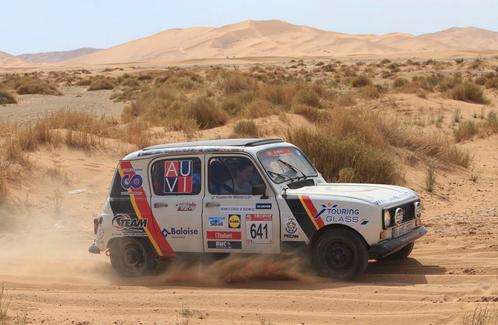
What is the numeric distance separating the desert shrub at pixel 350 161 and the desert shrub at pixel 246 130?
Answer: 12.8 feet

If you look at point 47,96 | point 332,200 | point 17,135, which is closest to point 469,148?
point 17,135

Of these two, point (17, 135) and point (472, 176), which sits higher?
point (17, 135)

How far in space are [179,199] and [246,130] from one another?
10.8 meters

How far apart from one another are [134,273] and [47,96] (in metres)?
37.8

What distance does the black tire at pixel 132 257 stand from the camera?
32.3 ft

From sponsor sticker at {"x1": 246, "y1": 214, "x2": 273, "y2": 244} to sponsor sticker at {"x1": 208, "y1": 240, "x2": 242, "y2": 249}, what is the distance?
0.16 m

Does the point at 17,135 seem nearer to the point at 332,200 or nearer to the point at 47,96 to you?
the point at 332,200

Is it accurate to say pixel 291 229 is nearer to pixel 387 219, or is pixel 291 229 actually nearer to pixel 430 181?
pixel 387 219

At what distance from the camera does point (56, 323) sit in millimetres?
7410

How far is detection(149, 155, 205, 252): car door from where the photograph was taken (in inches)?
375

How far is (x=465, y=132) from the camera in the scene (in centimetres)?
2319

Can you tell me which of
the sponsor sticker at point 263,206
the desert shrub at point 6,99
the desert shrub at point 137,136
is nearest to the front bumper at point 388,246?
the sponsor sticker at point 263,206

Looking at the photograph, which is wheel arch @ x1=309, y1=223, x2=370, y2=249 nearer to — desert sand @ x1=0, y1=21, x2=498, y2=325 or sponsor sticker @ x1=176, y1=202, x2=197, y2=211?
desert sand @ x1=0, y1=21, x2=498, y2=325

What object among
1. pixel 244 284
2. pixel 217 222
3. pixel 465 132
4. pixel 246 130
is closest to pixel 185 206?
pixel 217 222
